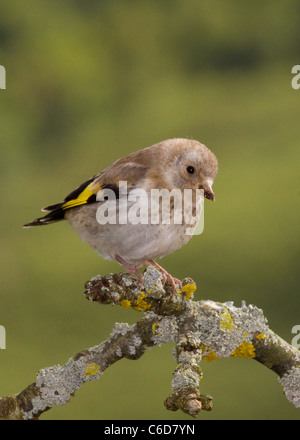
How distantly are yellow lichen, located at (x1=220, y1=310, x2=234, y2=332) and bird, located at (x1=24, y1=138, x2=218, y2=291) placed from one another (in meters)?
0.28

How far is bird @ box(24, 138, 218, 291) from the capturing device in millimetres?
2822

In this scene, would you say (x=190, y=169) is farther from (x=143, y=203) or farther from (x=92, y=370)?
(x=92, y=370)

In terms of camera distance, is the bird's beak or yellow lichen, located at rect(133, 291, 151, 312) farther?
the bird's beak

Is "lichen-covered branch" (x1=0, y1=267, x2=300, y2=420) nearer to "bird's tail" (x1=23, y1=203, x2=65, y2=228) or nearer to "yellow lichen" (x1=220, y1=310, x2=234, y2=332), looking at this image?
"yellow lichen" (x1=220, y1=310, x2=234, y2=332)

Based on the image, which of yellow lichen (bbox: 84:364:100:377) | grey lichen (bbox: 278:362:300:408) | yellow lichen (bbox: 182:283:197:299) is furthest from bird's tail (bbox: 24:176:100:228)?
grey lichen (bbox: 278:362:300:408)

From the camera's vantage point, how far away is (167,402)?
209 centimetres

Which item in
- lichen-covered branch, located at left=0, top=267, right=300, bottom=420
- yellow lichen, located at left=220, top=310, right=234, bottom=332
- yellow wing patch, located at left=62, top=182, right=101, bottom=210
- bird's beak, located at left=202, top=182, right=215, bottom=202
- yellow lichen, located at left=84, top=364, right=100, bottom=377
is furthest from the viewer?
yellow wing patch, located at left=62, top=182, right=101, bottom=210

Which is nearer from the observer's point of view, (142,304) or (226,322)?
(142,304)

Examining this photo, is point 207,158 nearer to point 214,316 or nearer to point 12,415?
point 214,316

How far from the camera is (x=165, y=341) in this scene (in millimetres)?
2445

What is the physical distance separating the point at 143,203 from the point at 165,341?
1.85ft

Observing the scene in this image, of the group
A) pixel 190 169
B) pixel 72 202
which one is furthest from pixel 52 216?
pixel 190 169

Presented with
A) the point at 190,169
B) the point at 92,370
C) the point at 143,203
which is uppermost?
the point at 190,169

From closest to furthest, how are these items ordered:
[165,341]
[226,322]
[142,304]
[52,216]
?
[142,304]
[165,341]
[226,322]
[52,216]
